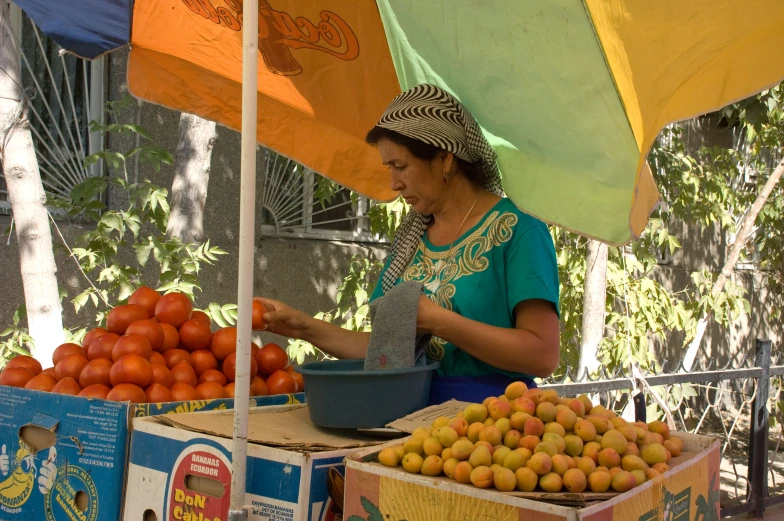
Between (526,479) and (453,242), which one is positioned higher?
(453,242)

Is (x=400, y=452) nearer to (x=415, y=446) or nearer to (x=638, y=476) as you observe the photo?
(x=415, y=446)

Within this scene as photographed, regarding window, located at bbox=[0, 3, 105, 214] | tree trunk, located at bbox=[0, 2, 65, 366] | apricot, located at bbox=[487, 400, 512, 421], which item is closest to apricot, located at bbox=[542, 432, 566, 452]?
apricot, located at bbox=[487, 400, 512, 421]

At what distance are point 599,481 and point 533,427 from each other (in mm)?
188

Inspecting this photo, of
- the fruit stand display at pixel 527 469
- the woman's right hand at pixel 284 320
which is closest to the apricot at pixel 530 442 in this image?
the fruit stand display at pixel 527 469

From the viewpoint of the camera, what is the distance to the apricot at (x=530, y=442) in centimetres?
172

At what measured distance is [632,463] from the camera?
1.73 meters

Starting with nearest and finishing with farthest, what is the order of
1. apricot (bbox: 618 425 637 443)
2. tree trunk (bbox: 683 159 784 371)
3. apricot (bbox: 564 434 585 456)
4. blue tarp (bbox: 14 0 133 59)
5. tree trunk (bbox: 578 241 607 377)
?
apricot (bbox: 564 434 585 456)
apricot (bbox: 618 425 637 443)
blue tarp (bbox: 14 0 133 59)
tree trunk (bbox: 578 241 607 377)
tree trunk (bbox: 683 159 784 371)

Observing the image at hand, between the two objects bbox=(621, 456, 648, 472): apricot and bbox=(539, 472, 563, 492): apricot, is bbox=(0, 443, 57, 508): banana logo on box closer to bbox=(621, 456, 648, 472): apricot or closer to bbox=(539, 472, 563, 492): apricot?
bbox=(539, 472, 563, 492): apricot

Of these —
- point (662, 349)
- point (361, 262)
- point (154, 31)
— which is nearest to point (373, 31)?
point (154, 31)

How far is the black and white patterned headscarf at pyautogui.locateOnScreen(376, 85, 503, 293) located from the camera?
241 centimetres

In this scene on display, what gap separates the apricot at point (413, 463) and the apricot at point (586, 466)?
331 millimetres

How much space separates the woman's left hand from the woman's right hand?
2.10 feet

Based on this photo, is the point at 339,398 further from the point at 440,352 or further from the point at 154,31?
the point at 154,31

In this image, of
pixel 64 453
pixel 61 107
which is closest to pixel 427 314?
pixel 64 453
